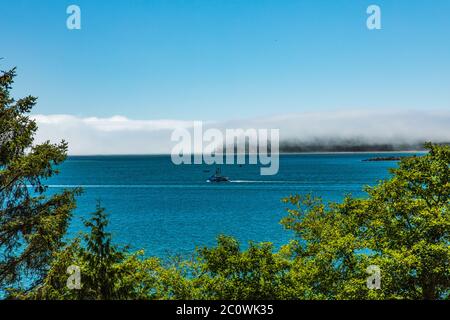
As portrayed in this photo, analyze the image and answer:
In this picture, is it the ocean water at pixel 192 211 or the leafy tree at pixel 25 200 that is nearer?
the leafy tree at pixel 25 200

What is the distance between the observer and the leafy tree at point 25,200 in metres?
18.6

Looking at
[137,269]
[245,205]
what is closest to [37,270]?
[137,269]

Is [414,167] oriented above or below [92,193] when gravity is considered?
above

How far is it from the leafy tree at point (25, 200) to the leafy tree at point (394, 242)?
12.2 meters

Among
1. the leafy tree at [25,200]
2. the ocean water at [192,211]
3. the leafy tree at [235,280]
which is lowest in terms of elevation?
the ocean water at [192,211]

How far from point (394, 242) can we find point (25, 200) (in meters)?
19.0

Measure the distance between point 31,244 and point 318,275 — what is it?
14283 mm

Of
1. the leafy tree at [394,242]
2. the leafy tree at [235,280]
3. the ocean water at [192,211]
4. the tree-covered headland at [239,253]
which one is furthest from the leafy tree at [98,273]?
the ocean water at [192,211]

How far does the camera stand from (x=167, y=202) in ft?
332

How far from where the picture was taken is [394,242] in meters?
19.3

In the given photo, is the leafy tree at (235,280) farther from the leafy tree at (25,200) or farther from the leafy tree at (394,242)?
the leafy tree at (25,200)

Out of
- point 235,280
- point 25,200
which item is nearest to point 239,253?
point 235,280

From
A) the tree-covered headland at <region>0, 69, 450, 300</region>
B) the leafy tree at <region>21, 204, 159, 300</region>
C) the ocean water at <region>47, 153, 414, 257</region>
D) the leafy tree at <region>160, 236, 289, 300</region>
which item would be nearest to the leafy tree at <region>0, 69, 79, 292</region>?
the tree-covered headland at <region>0, 69, 450, 300</region>
